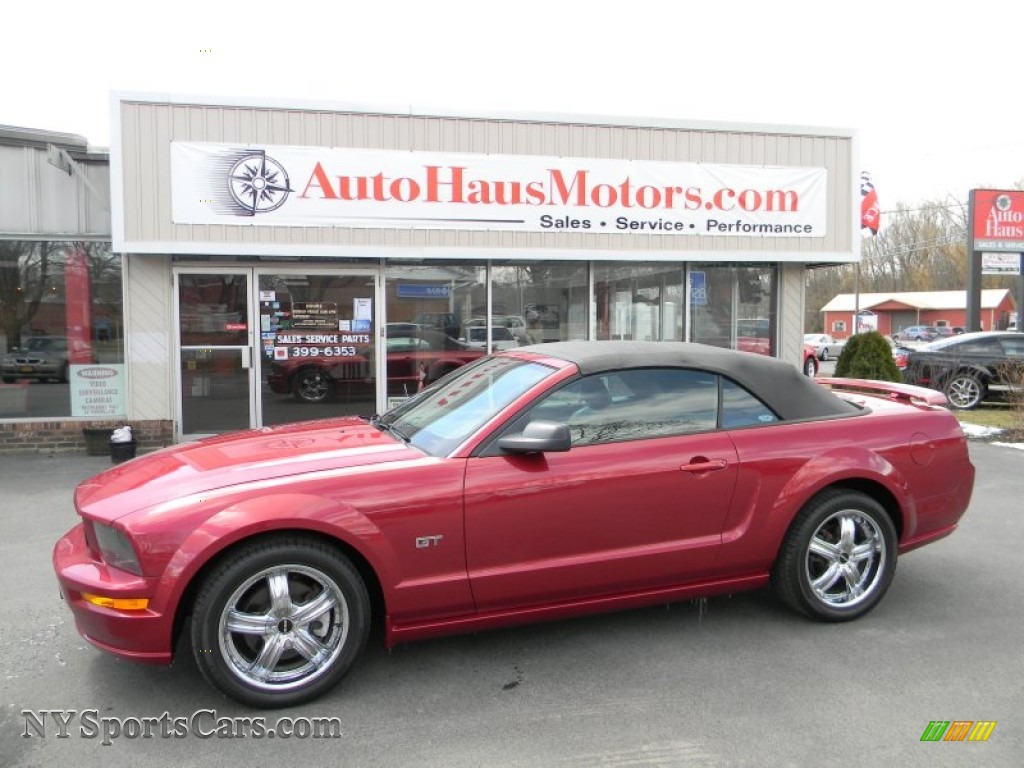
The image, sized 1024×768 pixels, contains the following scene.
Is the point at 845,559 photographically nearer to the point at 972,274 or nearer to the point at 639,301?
the point at 639,301

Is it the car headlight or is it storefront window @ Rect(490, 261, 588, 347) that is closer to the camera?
the car headlight

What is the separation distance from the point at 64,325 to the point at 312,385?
3.17 m

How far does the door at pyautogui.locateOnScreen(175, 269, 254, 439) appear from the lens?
966 centimetres

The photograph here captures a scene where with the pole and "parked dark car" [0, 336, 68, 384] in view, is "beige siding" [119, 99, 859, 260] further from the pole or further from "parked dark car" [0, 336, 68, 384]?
the pole

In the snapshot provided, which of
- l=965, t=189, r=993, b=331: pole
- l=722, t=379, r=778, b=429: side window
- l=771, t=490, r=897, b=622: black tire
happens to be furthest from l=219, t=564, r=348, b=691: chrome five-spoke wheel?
l=965, t=189, r=993, b=331: pole

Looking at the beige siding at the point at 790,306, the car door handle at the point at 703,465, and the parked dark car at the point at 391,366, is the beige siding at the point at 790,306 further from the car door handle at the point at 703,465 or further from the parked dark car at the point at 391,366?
the car door handle at the point at 703,465

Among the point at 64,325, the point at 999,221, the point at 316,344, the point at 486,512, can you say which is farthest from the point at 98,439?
the point at 999,221

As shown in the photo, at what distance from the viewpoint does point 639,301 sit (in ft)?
37.2

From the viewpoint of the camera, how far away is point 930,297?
68.3 meters

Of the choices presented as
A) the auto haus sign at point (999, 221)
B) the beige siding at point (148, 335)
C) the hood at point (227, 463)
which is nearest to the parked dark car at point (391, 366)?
the beige siding at point (148, 335)

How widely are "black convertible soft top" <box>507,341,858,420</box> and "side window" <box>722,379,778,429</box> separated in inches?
1.4

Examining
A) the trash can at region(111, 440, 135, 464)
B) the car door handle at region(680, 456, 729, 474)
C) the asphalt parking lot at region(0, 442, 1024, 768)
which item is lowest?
the asphalt parking lot at region(0, 442, 1024, 768)

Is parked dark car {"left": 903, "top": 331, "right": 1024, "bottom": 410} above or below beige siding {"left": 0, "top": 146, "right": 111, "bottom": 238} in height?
below

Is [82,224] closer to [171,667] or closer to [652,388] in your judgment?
[171,667]
